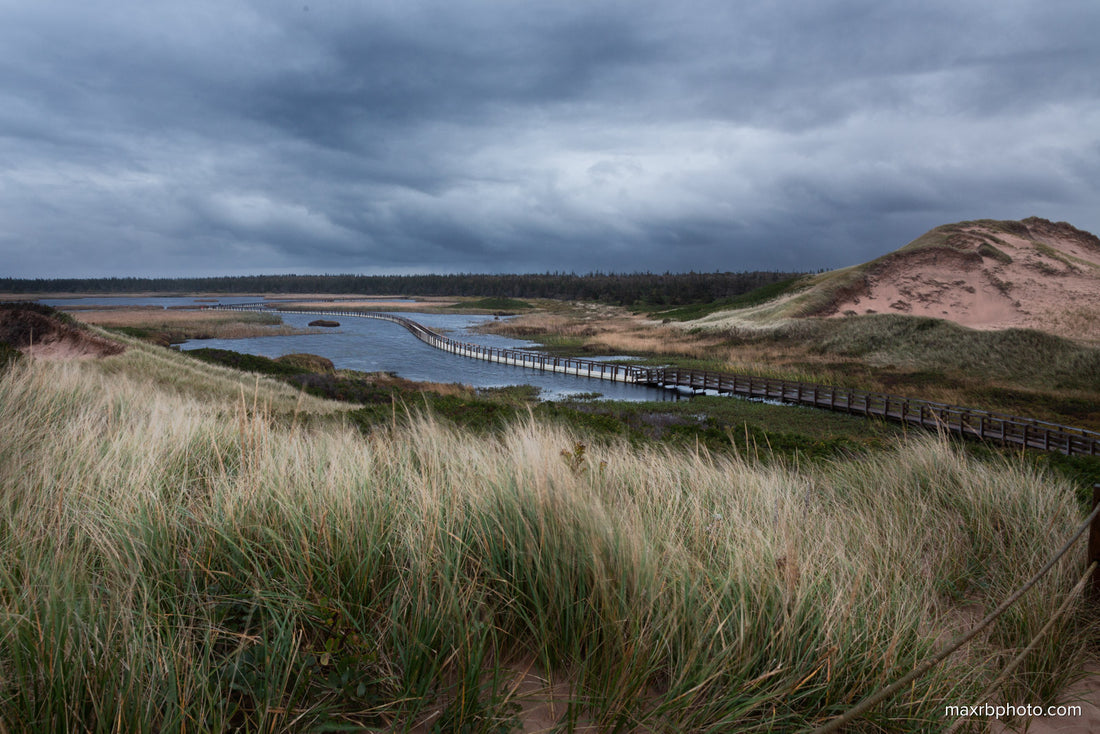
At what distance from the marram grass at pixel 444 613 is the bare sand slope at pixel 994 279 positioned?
4853 cm

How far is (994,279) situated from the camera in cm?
5038

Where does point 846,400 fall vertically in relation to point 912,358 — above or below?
below

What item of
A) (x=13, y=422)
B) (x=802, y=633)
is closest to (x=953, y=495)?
(x=802, y=633)

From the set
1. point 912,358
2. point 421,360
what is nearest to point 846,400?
point 912,358

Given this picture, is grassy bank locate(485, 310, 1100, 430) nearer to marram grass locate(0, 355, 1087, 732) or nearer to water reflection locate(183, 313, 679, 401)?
water reflection locate(183, 313, 679, 401)

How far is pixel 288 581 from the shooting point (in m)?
2.75

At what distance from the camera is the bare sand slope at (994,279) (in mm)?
44531

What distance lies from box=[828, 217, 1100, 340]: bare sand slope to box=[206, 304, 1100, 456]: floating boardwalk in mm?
24097

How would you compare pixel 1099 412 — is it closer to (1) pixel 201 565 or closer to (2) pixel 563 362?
(2) pixel 563 362

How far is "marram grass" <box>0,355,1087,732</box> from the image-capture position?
2.19m

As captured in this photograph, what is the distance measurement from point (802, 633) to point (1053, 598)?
6.95 ft

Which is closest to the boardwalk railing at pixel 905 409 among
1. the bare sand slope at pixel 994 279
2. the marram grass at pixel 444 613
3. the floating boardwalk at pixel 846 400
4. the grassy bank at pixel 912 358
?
the floating boardwalk at pixel 846 400

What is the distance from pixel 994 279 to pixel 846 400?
3539 cm

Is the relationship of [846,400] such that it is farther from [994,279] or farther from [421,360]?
[994,279]
